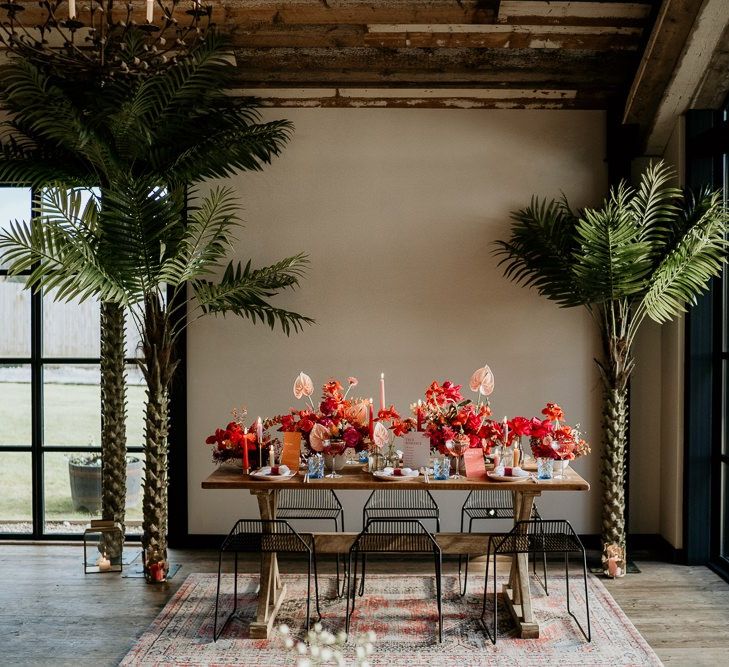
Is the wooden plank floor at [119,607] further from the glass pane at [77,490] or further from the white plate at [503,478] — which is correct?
the white plate at [503,478]

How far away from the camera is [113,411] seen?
5.17 meters

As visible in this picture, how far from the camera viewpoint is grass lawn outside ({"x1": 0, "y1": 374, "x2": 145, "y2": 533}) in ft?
19.2

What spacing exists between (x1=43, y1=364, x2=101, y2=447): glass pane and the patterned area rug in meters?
1.68

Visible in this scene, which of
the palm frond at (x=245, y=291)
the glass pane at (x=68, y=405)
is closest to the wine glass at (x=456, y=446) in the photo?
the palm frond at (x=245, y=291)

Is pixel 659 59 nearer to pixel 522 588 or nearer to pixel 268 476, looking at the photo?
pixel 522 588

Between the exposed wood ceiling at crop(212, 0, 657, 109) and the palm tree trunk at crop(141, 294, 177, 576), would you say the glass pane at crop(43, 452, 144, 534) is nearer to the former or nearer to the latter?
the palm tree trunk at crop(141, 294, 177, 576)

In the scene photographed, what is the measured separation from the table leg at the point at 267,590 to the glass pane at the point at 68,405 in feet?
→ 7.33

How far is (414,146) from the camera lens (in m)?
5.73

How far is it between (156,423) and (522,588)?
8.50 ft

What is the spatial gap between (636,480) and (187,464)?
355 cm

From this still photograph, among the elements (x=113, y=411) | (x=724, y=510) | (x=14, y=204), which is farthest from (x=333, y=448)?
→ (x=14, y=204)

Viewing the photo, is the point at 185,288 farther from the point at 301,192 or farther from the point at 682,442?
the point at 682,442

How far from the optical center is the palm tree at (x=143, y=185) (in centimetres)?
441

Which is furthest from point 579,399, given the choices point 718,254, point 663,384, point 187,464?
point 187,464
